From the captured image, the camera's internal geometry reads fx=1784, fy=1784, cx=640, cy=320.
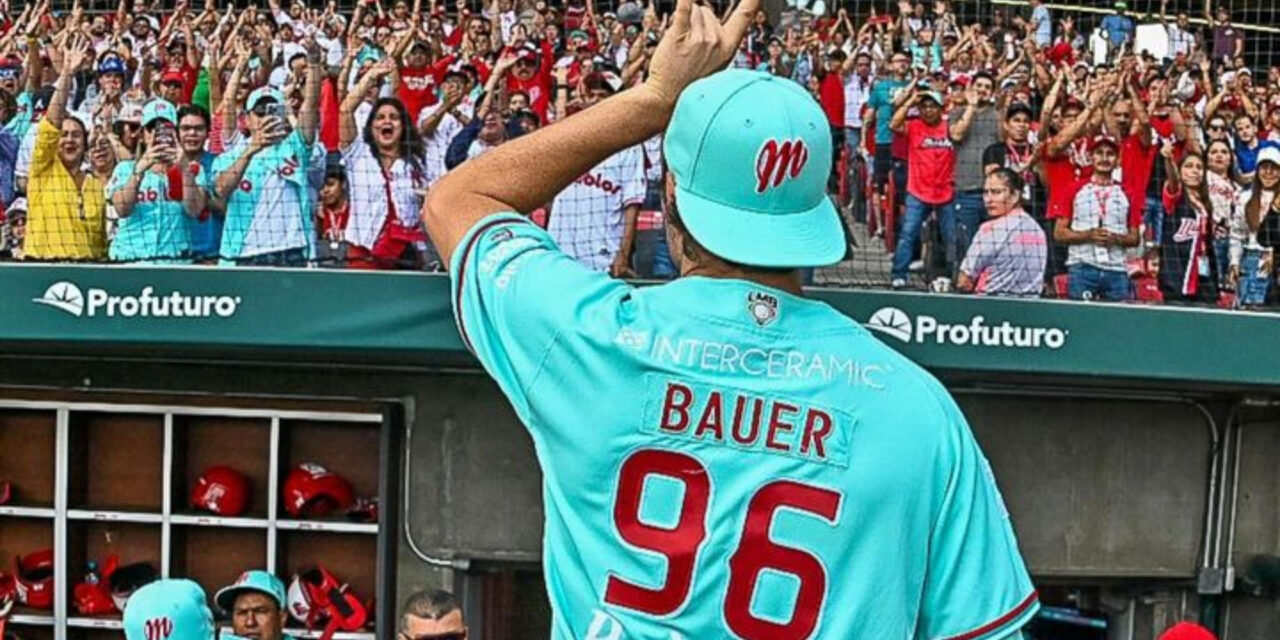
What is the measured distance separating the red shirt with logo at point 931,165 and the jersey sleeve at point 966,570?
22.6 ft

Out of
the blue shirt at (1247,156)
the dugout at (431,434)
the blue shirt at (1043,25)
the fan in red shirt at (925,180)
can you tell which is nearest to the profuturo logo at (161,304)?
the dugout at (431,434)

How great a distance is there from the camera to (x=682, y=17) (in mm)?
1896

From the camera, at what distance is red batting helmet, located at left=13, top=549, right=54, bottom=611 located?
9758 mm

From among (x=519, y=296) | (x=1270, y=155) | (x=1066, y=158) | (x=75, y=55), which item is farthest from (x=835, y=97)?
(x=519, y=296)

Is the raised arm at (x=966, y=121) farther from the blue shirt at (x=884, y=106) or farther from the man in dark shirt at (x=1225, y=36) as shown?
the man in dark shirt at (x=1225, y=36)

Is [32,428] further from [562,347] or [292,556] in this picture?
[562,347]

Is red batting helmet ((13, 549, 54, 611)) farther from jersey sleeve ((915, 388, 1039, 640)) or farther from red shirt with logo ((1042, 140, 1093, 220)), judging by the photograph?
jersey sleeve ((915, 388, 1039, 640))

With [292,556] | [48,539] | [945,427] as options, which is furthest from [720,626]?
[48,539]

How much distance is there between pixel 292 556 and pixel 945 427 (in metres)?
→ 8.27

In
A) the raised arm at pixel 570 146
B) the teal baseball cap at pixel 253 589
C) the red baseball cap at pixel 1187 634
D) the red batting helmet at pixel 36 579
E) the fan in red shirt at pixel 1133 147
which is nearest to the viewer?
the raised arm at pixel 570 146

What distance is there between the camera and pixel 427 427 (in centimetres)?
938

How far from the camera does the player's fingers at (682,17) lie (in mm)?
1895

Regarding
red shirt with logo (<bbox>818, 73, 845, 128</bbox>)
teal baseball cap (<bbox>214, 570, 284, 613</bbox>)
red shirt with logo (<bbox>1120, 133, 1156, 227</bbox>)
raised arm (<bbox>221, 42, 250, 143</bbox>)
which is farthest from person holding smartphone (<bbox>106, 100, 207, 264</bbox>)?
red shirt with logo (<bbox>1120, 133, 1156, 227</bbox>)

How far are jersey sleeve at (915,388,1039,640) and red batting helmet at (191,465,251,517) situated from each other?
321 inches
